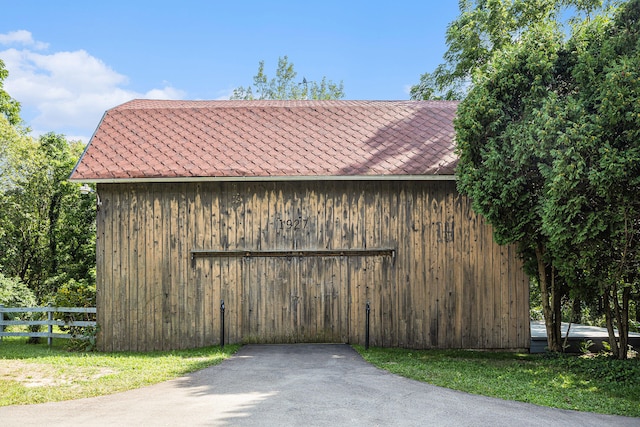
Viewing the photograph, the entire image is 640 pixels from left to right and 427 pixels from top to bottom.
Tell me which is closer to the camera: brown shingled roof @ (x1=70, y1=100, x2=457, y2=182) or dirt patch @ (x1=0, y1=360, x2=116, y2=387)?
dirt patch @ (x1=0, y1=360, x2=116, y2=387)

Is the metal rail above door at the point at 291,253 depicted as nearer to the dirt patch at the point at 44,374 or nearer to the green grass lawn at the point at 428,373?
the green grass lawn at the point at 428,373

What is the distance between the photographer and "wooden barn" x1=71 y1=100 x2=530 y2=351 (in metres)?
11.0

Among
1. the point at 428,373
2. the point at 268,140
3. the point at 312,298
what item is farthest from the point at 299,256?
the point at 428,373

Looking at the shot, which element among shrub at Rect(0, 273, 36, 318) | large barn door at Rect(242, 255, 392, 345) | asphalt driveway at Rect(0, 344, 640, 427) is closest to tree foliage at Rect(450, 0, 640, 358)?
large barn door at Rect(242, 255, 392, 345)

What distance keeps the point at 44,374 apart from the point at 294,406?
172 inches

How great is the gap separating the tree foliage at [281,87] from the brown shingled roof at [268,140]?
20.3 metres

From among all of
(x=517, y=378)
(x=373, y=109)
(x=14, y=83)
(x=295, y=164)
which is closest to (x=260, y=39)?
(x=14, y=83)

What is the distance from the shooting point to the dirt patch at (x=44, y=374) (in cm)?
786

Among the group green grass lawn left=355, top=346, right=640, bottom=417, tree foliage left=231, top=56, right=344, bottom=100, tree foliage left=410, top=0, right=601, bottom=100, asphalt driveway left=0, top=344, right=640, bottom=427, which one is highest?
tree foliage left=231, top=56, right=344, bottom=100

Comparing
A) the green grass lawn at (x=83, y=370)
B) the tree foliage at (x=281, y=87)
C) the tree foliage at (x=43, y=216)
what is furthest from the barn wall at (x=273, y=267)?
the tree foliage at (x=281, y=87)

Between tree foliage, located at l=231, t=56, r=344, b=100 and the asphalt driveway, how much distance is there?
26933mm

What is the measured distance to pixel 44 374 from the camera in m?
8.39

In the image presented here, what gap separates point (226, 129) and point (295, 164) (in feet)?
7.12

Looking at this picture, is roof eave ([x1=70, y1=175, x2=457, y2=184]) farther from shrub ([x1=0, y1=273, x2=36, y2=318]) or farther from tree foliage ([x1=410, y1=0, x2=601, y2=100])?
tree foliage ([x1=410, y1=0, x2=601, y2=100])
